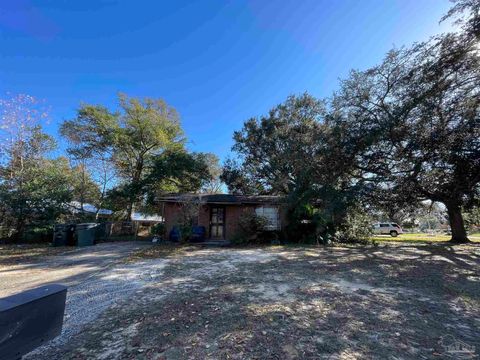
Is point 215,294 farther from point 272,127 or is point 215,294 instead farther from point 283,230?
point 272,127

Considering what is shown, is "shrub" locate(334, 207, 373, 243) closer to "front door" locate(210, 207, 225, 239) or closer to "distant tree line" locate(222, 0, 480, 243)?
"distant tree line" locate(222, 0, 480, 243)

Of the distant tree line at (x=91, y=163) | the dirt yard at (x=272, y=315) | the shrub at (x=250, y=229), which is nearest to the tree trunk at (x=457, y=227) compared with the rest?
the dirt yard at (x=272, y=315)

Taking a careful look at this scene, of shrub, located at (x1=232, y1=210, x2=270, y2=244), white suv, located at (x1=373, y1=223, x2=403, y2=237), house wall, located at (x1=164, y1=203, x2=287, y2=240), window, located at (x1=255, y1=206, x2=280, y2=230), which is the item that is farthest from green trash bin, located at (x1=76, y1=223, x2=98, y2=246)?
white suv, located at (x1=373, y1=223, x2=403, y2=237)

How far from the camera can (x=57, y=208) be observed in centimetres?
1361

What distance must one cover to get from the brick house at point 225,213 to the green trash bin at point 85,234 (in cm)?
371

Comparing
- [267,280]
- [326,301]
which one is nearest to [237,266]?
[267,280]

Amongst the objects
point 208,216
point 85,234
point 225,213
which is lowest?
point 85,234

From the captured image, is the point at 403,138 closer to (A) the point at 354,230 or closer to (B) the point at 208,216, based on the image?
(A) the point at 354,230

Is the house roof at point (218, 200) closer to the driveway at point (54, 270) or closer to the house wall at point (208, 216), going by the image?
the house wall at point (208, 216)

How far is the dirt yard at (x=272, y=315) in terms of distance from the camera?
8.93 ft

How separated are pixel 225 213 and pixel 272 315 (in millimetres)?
11097

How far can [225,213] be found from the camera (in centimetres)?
1464

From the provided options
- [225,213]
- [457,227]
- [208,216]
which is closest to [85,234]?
[208,216]

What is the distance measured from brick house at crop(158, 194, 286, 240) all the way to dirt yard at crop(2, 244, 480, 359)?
7464mm
